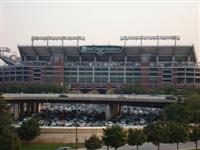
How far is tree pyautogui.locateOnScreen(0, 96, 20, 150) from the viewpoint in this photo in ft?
151

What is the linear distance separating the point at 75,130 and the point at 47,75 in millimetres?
122273

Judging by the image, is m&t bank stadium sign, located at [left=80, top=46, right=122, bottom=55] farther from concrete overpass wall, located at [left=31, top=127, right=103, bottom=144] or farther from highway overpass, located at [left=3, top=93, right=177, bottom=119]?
concrete overpass wall, located at [left=31, top=127, right=103, bottom=144]

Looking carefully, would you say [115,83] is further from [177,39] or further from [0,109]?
[0,109]

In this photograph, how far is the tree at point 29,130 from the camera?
194 feet

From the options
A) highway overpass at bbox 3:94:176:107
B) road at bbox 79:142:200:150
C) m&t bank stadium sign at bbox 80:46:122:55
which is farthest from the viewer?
m&t bank stadium sign at bbox 80:46:122:55

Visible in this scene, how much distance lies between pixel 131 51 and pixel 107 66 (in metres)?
10.1

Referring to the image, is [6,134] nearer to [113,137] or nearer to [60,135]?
[113,137]

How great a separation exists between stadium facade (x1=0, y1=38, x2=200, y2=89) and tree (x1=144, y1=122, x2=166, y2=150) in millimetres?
120732

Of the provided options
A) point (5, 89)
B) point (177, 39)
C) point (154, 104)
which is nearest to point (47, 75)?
point (5, 89)

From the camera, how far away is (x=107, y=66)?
595ft

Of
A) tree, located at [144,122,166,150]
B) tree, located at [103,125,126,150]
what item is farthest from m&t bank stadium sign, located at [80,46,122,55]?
tree, located at [103,125,126,150]

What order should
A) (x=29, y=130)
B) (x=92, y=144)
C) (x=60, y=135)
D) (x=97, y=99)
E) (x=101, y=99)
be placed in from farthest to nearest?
(x=101, y=99) < (x=97, y=99) < (x=60, y=135) < (x=29, y=130) < (x=92, y=144)

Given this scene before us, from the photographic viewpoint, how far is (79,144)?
61406 millimetres

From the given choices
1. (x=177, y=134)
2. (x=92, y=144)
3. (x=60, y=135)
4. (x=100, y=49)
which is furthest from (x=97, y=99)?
(x=100, y=49)
